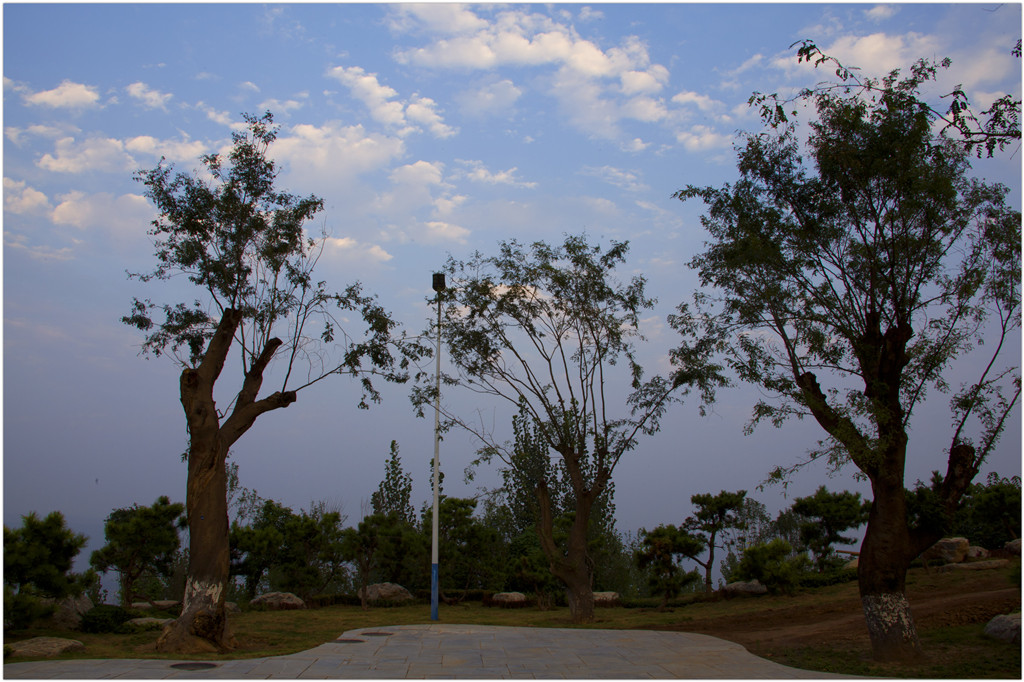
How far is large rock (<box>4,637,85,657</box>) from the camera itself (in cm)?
930

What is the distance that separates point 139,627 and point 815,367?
13.1 metres

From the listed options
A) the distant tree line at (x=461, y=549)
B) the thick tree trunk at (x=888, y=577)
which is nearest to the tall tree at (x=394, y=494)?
the distant tree line at (x=461, y=549)

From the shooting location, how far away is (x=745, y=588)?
1836 cm

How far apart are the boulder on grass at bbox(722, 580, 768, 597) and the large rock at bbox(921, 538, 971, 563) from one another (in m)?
4.08

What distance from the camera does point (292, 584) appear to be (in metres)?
19.4

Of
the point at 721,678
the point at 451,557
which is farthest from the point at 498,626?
the point at 721,678

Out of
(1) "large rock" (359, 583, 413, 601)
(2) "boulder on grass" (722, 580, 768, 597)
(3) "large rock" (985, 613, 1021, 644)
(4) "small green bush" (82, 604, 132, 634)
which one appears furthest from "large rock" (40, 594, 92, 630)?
(2) "boulder on grass" (722, 580, 768, 597)

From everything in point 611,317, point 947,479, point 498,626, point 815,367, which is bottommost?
point 498,626

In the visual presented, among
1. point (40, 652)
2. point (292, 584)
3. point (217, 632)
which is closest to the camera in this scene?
point (40, 652)

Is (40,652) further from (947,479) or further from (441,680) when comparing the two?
(947,479)

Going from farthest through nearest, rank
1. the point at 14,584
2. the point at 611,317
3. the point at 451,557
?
the point at 451,557 → the point at 611,317 → the point at 14,584

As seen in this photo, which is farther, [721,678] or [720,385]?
[720,385]

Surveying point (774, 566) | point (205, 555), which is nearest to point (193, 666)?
point (205, 555)

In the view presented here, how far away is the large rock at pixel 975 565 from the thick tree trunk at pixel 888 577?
804cm
